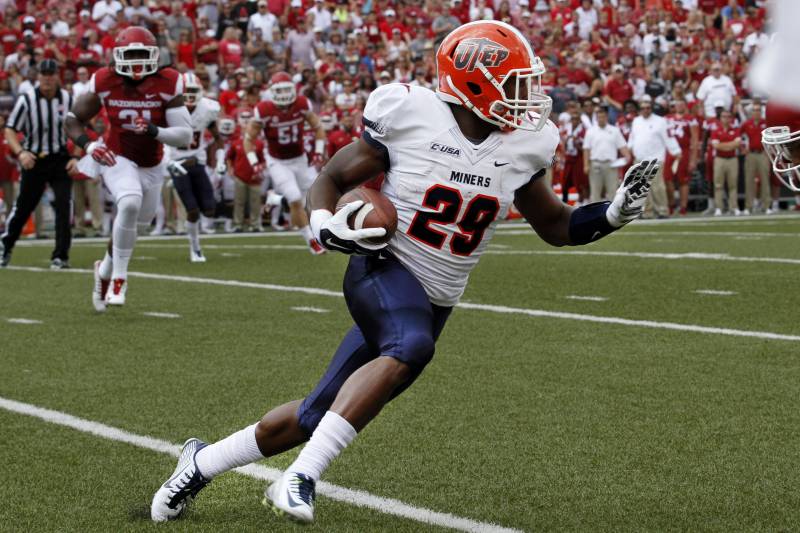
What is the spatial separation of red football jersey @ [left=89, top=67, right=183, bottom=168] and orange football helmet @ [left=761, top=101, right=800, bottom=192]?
19.3ft

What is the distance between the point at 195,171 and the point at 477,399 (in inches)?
296

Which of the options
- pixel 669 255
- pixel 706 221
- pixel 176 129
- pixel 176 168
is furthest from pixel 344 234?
pixel 706 221

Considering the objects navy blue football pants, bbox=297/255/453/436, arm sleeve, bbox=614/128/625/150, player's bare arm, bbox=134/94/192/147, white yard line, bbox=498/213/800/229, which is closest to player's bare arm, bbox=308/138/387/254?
navy blue football pants, bbox=297/255/453/436

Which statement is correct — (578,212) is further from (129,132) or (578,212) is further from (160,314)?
(129,132)

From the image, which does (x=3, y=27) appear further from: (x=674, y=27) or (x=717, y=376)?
(x=717, y=376)

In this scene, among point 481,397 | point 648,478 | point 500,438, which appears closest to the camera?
point 648,478

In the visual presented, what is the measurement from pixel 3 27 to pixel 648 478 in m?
17.0

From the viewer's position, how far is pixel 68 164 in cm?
1189

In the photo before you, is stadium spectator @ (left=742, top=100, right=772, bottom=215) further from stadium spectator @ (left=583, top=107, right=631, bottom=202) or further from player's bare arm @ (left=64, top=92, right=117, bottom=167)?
player's bare arm @ (left=64, top=92, right=117, bottom=167)

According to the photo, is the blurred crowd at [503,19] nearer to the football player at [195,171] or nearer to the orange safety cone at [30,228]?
the orange safety cone at [30,228]

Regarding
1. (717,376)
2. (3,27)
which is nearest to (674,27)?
(3,27)

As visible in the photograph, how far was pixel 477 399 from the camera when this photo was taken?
5.39 metres

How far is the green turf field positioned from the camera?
3.81m

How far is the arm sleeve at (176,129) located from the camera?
8.52m
